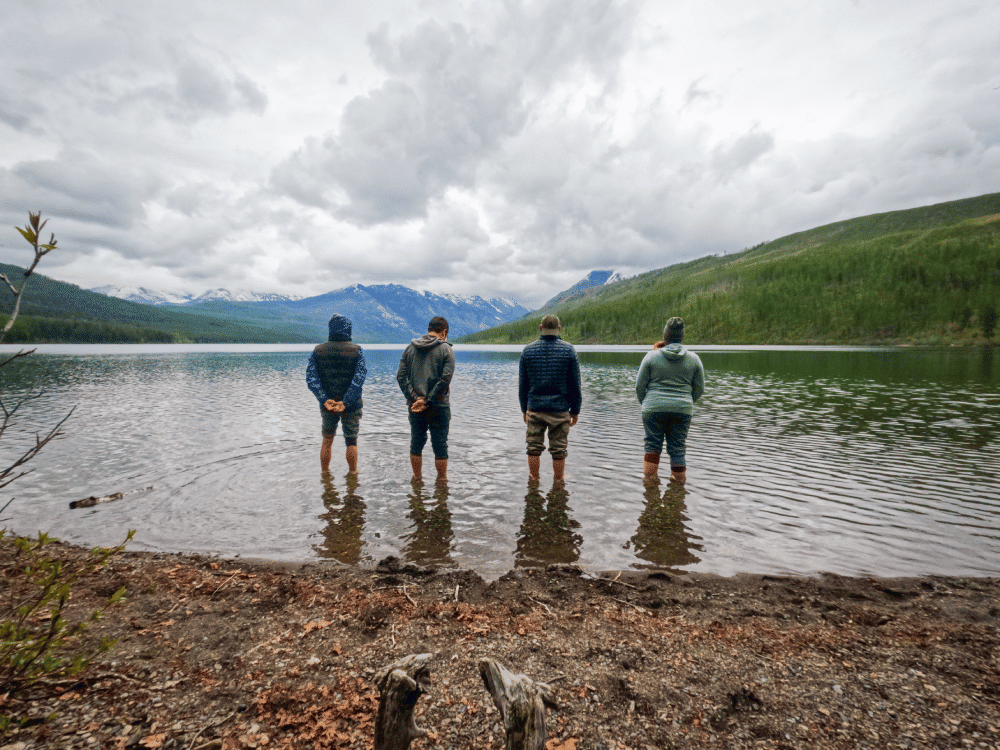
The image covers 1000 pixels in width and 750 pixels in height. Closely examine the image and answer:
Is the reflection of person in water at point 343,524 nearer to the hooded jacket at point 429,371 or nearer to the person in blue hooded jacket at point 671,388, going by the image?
the hooded jacket at point 429,371

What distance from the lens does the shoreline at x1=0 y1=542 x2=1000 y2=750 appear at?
12.3 feet

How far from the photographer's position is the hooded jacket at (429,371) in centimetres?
1066

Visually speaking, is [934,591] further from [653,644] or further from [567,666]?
[567,666]

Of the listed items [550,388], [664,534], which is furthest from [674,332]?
[664,534]

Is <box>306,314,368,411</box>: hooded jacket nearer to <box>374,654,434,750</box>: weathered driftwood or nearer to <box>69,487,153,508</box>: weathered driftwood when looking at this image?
<box>69,487,153,508</box>: weathered driftwood

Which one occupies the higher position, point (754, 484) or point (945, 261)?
point (945, 261)

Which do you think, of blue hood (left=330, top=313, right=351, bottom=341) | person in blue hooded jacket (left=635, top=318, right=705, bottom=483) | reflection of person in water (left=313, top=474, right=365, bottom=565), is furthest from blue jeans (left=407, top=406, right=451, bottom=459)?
person in blue hooded jacket (left=635, top=318, right=705, bottom=483)

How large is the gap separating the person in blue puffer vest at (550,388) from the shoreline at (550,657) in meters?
4.23

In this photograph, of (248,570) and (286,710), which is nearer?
(286,710)

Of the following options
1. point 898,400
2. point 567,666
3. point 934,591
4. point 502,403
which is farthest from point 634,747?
point 898,400

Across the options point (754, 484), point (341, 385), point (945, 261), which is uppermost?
point (945, 261)

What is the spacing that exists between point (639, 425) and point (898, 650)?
14.9 meters

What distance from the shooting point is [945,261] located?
510 ft

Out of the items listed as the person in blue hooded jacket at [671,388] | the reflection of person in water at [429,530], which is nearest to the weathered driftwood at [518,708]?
the reflection of person in water at [429,530]
